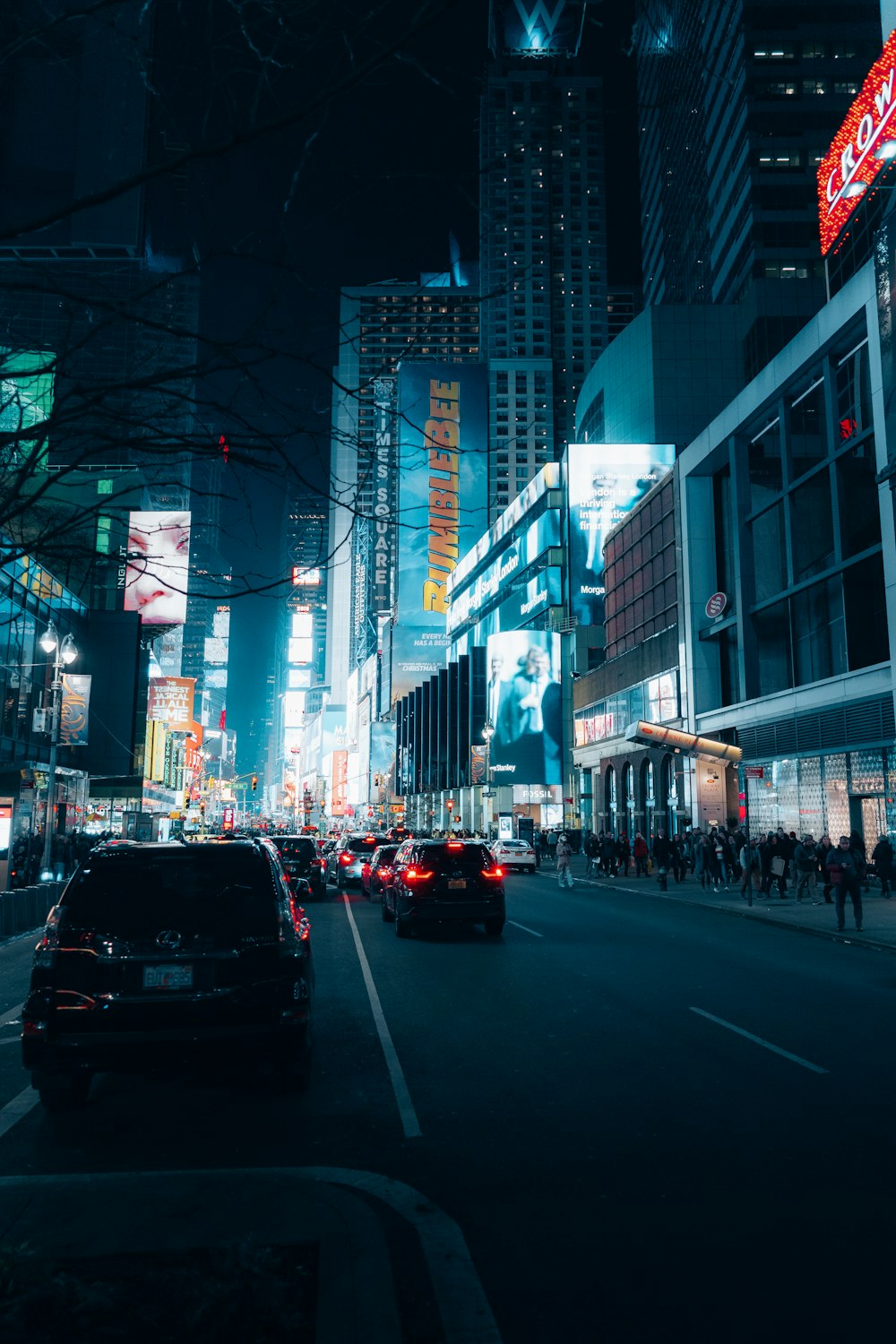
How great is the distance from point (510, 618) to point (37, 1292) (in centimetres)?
9610

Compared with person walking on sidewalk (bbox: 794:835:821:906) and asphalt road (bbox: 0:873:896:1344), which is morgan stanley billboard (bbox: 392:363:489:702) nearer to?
person walking on sidewalk (bbox: 794:835:821:906)

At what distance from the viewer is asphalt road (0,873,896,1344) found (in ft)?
13.7

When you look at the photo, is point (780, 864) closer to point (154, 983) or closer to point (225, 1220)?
point (154, 983)

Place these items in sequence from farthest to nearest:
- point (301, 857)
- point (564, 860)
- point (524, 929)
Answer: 1. point (564, 860)
2. point (301, 857)
3. point (524, 929)

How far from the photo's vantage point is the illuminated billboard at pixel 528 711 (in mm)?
80625

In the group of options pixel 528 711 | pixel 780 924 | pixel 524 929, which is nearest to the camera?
pixel 524 929

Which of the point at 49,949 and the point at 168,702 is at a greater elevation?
the point at 168,702

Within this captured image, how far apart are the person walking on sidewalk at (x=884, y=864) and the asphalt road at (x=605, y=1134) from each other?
618 inches

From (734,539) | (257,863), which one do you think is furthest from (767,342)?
(257,863)

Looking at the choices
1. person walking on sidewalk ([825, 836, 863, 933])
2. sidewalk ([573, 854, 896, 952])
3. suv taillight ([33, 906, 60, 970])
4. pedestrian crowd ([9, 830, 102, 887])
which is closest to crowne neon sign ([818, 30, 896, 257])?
sidewalk ([573, 854, 896, 952])

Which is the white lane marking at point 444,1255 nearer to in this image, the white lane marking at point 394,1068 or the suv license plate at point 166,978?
the white lane marking at point 394,1068

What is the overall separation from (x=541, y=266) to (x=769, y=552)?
14643 centimetres

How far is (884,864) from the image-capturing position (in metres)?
26.8

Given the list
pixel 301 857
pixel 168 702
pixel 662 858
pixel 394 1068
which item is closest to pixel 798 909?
pixel 662 858
